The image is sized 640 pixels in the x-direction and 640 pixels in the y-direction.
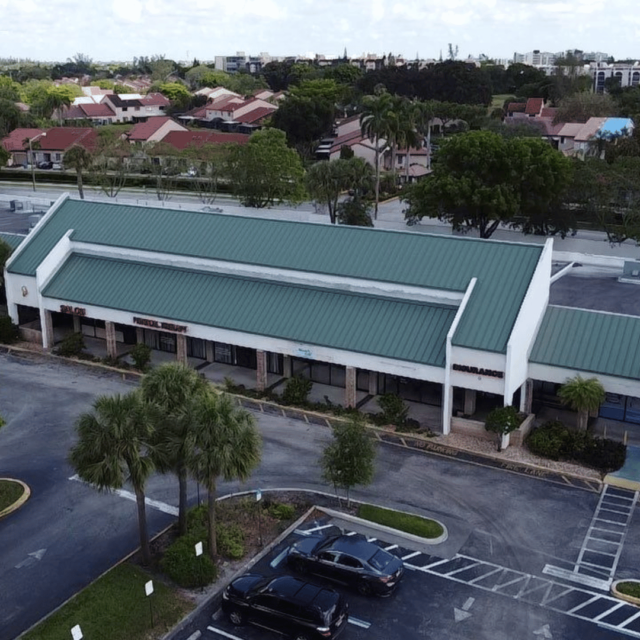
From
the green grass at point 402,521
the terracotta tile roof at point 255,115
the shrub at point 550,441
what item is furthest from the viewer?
the terracotta tile roof at point 255,115

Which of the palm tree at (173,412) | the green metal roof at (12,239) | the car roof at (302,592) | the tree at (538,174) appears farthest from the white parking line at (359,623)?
the tree at (538,174)

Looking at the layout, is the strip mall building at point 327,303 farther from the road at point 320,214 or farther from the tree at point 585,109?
the tree at point 585,109

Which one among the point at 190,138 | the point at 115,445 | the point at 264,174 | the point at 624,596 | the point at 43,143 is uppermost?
the point at 190,138

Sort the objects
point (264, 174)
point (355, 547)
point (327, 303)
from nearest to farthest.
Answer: point (355, 547) < point (327, 303) < point (264, 174)

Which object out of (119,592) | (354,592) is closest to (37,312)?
(119,592)

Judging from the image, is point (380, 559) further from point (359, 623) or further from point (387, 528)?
point (387, 528)

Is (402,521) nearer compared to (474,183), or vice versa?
(402,521)

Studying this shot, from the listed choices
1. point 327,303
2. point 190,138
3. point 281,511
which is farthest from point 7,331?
point 190,138
